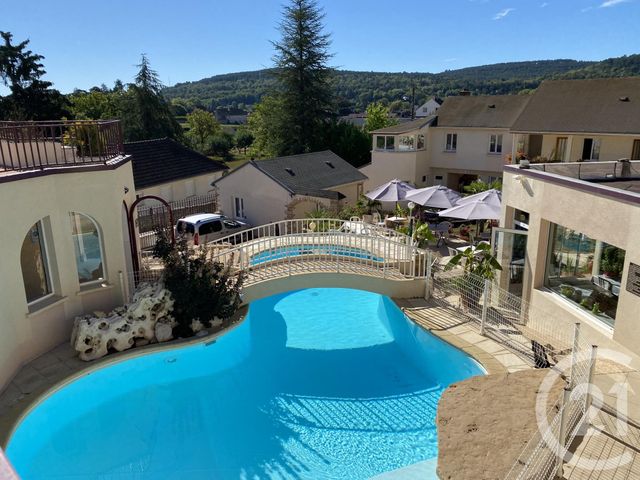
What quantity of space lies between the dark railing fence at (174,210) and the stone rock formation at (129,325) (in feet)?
38.4

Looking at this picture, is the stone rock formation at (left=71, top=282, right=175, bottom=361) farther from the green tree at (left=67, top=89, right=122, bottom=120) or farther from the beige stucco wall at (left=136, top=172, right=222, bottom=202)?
the green tree at (left=67, top=89, right=122, bottom=120)

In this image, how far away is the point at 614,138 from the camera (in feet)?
83.8

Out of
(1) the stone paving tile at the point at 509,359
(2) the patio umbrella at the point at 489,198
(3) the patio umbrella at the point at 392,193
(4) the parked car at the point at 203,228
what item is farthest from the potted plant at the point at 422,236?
(4) the parked car at the point at 203,228

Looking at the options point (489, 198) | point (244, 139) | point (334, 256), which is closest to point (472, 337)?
point (334, 256)

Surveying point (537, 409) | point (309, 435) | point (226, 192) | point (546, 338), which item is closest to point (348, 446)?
point (309, 435)

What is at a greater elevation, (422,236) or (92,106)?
(92,106)

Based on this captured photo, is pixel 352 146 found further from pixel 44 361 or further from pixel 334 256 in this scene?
pixel 44 361

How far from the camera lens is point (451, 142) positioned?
3353cm

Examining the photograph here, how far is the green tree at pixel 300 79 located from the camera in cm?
4569

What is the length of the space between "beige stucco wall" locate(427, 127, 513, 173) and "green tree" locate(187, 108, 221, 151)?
43503 mm

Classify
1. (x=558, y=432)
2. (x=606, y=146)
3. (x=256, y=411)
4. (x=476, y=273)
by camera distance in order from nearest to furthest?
(x=558, y=432)
(x=256, y=411)
(x=476, y=273)
(x=606, y=146)

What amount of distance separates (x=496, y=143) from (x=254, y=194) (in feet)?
54.5

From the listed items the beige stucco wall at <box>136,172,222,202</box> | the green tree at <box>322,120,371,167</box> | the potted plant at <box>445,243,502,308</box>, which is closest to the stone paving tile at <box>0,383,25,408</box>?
the potted plant at <box>445,243,502,308</box>

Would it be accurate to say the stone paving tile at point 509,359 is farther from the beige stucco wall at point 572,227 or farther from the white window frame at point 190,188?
the white window frame at point 190,188
